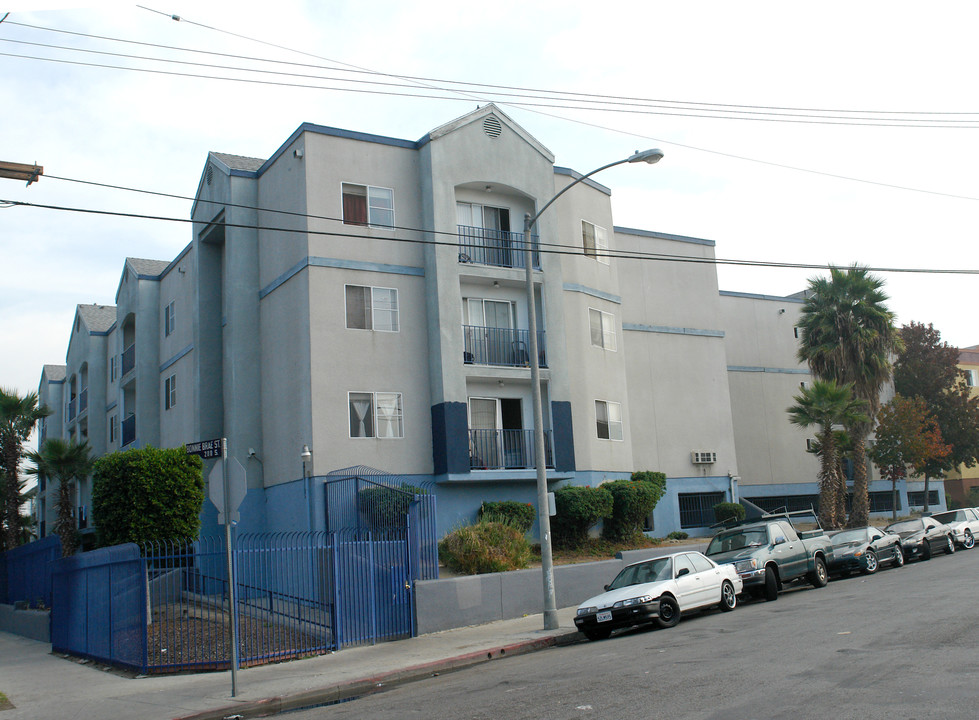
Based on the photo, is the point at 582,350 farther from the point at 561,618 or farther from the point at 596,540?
the point at 561,618

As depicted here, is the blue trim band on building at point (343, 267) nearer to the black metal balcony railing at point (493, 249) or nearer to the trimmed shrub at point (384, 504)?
Answer: the black metal balcony railing at point (493, 249)

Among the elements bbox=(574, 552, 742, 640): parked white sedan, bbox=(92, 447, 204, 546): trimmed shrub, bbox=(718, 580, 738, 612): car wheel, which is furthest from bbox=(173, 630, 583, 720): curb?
bbox=(92, 447, 204, 546): trimmed shrub

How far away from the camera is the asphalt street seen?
8.35 meters

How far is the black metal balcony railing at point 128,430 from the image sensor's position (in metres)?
33.7

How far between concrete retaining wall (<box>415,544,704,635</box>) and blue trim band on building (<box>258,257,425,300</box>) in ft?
29.3

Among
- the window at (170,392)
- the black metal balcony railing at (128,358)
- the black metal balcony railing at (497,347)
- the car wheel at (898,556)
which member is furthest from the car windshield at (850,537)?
the black metal balcony railing at (128,358)

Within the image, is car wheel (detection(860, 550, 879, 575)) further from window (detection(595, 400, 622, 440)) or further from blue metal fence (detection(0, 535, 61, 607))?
blue metal fence (detection(0, 535, 61, 607))

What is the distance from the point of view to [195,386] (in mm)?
27578

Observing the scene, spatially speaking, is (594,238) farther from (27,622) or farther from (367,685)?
(27,622)

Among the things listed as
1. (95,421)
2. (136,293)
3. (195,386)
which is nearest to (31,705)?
(195,386)

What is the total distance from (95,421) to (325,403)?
2166 centimetres

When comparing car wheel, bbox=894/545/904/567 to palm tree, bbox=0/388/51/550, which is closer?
car wheel, bbox=894/545/904/567

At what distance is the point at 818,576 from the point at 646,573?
604 cm

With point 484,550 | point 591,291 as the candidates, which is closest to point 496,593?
point 484,550
